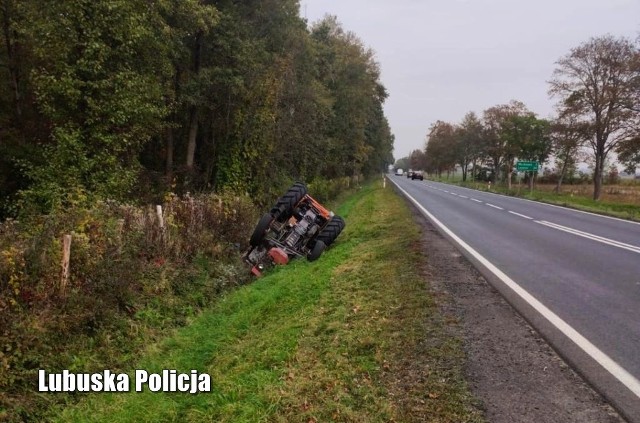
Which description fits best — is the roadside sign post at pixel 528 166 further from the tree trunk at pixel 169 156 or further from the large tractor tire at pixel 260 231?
the large tractor tire at pixel 260 231

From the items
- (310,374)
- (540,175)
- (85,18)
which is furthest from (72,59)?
(540,175)

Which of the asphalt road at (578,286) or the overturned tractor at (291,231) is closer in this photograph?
the asphalt road at (578,286)

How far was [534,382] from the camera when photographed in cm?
359

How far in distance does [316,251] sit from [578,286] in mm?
5507

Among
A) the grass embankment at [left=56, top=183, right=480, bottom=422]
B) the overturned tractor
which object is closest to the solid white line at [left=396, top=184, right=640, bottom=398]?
the grass embankment at [left=56, top=183, right=480, bottom=422]

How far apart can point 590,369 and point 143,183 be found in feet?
54.5

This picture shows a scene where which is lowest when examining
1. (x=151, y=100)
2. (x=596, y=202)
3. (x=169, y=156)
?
(x=596, y=202)

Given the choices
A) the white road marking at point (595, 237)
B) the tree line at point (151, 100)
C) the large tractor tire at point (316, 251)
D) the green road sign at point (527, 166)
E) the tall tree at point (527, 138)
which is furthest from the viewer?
the tall tree at point (527, 138)

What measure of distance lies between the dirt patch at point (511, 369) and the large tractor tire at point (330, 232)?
5.10 metres

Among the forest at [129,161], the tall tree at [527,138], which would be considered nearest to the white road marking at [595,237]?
the forest at [129,161]

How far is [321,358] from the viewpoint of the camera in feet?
14.2

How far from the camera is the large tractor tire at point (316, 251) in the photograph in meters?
10.5

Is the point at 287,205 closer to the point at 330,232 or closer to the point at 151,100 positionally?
the point at 330,232

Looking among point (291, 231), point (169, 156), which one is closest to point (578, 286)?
point (291, 231)
